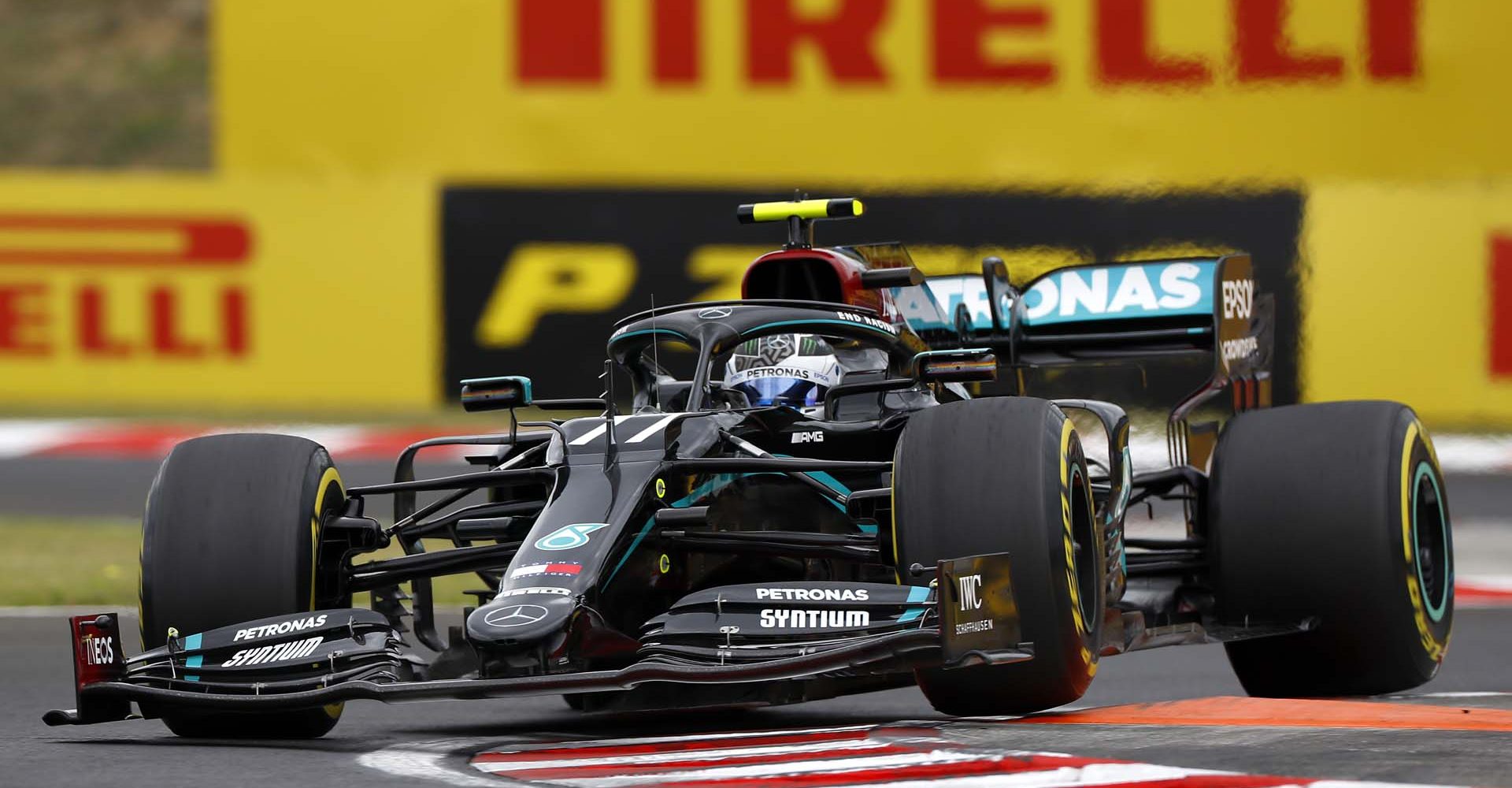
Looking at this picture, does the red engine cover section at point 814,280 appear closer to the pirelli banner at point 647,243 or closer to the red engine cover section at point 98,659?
the red engine cover section at point 98,659

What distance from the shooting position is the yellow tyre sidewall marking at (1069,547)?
6.63 meters

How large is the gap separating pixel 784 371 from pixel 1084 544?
1.33m

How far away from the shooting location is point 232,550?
7133 mm

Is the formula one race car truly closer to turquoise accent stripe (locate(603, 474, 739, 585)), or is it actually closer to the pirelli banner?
turquoise accent stripe (locate(603, 474, 739, 585))

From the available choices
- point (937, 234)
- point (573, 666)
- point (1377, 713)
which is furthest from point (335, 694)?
point (937, 234)

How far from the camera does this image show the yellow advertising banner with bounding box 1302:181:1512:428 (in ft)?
49.3

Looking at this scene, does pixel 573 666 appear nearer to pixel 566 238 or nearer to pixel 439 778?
pixel 439 778

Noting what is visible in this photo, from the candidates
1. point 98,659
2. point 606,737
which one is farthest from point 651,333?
point 98,659

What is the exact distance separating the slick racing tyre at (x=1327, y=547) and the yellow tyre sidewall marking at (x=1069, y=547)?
157cm

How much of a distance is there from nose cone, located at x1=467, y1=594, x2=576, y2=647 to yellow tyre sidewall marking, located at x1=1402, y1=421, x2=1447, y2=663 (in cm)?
327

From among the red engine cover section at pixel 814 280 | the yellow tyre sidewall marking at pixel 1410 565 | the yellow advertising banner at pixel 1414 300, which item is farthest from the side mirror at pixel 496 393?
the yellow advertising banner at pixel 1414 300

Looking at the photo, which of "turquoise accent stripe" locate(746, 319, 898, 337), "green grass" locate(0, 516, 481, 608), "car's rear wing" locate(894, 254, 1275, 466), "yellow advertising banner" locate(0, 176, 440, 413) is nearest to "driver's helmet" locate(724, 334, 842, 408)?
"turquoise accent stripe" locate(746, 319, 898, 337)

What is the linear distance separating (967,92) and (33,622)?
7.81 meters

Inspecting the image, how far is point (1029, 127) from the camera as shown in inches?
619
